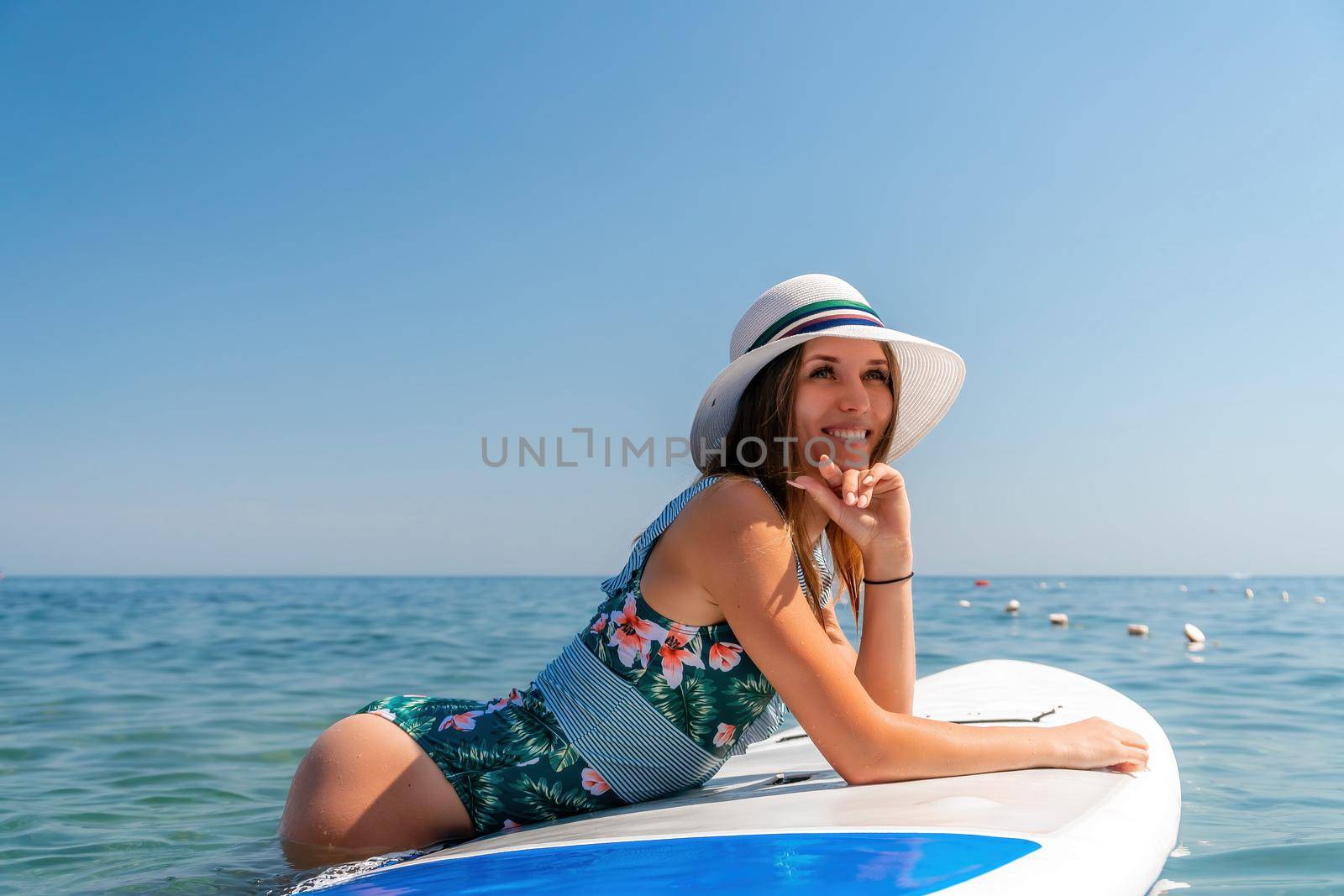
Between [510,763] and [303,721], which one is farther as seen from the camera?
[303,721]

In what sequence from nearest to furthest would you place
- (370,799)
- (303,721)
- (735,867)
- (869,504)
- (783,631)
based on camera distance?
(735,867), (783,631), (370,799), (869,504), (303,721)

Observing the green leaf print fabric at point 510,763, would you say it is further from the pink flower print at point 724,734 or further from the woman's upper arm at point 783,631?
the woman's upper arm at point 783,631

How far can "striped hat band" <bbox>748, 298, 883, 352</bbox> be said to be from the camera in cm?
228

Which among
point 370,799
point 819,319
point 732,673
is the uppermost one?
point 819,319

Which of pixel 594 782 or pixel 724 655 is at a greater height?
pixel 724 655

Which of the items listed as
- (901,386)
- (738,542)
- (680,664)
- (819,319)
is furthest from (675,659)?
(901,386)

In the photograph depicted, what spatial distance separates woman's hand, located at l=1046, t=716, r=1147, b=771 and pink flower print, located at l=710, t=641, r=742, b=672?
30.9 inches

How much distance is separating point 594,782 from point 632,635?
403 mm

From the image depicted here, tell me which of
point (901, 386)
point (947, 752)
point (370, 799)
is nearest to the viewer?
point (947, 752)

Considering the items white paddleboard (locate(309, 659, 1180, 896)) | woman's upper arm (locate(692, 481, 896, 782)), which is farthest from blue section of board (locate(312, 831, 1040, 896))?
woman's upper arm (locate(692, 481, 896, 782))

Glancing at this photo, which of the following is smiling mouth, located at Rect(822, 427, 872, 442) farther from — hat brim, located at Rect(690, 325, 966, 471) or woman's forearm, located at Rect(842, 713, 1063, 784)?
woman's forearm, located at Rect(842, 713, 1063, 784)

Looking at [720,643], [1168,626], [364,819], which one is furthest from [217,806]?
[1168,626]

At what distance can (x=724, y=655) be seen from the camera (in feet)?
7.08

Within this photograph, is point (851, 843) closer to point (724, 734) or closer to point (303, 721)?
point (724, 734)
